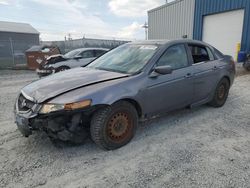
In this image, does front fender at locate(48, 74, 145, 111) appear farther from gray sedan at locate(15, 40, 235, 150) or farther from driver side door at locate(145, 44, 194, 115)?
driver side door at locate(145, 44, 194, 115)

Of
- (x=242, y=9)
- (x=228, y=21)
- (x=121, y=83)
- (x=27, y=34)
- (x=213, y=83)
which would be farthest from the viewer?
(x=27, y=34)

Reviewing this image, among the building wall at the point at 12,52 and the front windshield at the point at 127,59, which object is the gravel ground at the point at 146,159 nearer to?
the front windshield at the point at 127,59

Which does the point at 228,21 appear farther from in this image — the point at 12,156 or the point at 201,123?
the point at 12,156

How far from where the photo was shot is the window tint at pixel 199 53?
406 centimetres

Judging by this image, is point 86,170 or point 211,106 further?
point 211,106

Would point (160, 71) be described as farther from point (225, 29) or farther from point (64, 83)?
point (225, 29)

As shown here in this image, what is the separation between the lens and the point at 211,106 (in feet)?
15.5

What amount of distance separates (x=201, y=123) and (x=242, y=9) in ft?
30.5

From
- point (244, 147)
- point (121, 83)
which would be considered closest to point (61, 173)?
point (121, 83)

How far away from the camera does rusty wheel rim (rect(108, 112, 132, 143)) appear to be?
2.87 meters

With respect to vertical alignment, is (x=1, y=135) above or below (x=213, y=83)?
below

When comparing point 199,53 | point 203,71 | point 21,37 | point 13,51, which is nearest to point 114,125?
point 203,71

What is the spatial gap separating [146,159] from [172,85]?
1362 mm

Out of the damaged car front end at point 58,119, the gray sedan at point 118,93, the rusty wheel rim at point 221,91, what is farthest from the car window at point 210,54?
the damaged car front end at point 58,119
